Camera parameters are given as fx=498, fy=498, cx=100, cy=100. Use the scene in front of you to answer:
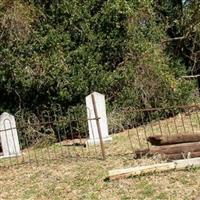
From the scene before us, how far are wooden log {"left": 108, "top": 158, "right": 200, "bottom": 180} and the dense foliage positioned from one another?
21.3ft

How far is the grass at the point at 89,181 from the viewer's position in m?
7.41

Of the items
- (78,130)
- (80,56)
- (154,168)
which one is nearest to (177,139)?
(154,168)

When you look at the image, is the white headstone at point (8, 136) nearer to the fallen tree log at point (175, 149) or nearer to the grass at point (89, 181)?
the grass at point (89, 181)

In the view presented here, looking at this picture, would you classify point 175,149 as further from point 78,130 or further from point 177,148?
point 78,130

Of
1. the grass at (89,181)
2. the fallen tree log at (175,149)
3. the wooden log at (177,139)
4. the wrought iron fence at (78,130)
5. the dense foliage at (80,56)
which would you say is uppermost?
the dense foliage at (80,56)

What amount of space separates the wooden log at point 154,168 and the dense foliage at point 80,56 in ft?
21.3

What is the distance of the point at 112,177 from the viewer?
7.99m

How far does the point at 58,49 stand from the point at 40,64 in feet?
2.27

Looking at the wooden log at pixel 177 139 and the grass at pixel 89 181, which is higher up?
the wooden log at pixel 177 139

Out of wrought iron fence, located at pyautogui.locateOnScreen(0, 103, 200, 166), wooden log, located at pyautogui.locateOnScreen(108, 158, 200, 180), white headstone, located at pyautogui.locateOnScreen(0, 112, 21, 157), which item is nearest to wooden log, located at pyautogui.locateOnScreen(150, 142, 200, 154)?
wooden log, located at pyautogui.locateOnScreen(108, 158, 200, 180)

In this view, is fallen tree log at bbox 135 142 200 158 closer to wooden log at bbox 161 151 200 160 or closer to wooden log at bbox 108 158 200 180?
wooden log at bbox 161 151 200 160

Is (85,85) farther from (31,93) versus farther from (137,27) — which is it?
(137,27)

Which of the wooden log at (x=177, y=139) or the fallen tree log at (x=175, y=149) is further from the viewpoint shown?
the wooden log at (x=177, y=139)

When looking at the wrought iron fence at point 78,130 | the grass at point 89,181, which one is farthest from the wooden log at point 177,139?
the wrought iron fence at point 78,130
